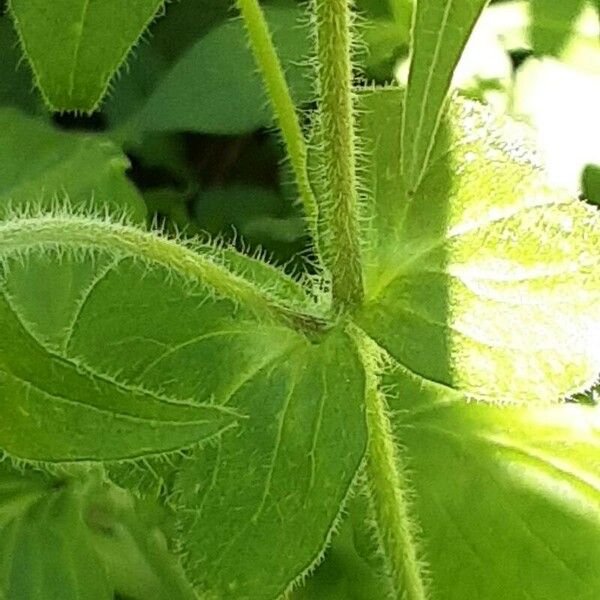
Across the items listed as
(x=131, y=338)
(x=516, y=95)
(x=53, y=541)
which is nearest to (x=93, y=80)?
(x=131, y=338)

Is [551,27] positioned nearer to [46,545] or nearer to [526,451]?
[526,451]

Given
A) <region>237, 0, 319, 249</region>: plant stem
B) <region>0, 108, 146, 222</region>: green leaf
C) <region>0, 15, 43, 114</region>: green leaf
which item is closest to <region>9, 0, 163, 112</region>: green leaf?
<region>237, 0, 319, 249</region>: plant stem

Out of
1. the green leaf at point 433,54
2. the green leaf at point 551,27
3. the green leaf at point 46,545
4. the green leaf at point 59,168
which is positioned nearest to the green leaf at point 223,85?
the green leaf at point 59,168

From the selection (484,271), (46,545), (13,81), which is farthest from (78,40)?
(13,81)

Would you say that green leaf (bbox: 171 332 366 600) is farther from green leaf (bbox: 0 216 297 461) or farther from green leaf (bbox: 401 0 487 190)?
green leaf (bbox: 401 0 487 190)

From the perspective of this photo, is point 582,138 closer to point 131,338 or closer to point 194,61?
point 194,61

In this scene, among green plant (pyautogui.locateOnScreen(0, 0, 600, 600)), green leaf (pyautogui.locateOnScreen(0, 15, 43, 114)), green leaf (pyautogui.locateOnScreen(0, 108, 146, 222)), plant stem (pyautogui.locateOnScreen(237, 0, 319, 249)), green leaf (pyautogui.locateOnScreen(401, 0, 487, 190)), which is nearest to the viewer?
green leaf (pyautogui.locateOnScreen(401, 0, 487, 190))

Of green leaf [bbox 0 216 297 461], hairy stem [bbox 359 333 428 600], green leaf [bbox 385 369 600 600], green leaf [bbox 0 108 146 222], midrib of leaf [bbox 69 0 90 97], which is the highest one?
midrib of leaf [bbox 69 0 90 97]
